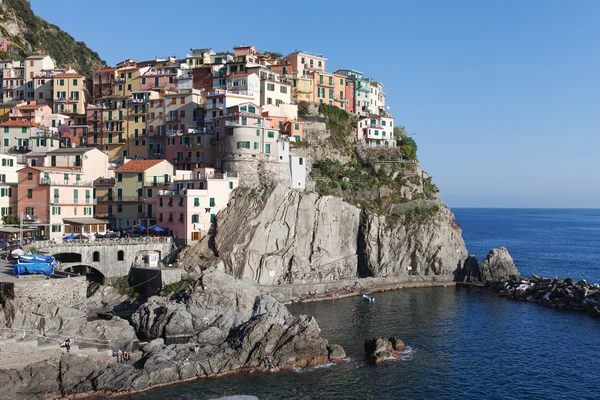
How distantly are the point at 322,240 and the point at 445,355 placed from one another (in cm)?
2936

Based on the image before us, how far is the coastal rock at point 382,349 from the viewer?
4744cm

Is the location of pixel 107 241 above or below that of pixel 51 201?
below

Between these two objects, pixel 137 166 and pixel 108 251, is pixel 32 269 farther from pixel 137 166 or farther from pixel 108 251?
pixel 137 166

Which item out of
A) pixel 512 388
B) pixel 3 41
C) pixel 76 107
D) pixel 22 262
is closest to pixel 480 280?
pixel 512 388

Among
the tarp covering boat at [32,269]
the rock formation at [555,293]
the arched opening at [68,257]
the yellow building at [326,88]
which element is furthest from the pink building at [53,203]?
the rock formation at [555,293]

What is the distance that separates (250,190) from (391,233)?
20.7 metres

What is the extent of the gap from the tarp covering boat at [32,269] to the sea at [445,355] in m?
18.0

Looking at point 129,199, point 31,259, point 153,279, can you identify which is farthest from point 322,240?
point 31,259

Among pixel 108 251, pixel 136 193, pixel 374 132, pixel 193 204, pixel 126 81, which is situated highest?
pixel 126 81

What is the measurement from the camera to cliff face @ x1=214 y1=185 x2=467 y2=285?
230 ft

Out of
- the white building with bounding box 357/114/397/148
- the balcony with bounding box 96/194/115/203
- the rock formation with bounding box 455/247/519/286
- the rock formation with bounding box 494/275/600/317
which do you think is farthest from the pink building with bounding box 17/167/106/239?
the rock formation with bounding box 494/275/600/317

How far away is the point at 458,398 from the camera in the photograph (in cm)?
4084

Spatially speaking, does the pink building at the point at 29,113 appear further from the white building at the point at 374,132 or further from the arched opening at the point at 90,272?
the white building at the point at 374,132

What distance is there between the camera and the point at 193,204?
7100 cm
